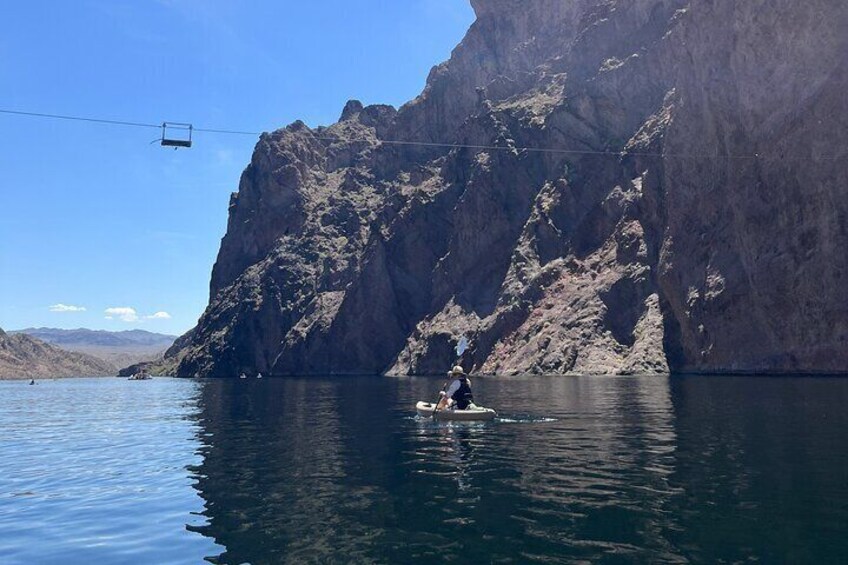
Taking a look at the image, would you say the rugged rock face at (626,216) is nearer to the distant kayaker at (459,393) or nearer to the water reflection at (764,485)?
the water reflection at (764,485)

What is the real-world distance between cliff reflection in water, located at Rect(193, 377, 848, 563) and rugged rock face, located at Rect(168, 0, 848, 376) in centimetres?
6002

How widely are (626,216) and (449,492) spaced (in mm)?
116063

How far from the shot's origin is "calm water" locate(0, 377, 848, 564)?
14.9 meters

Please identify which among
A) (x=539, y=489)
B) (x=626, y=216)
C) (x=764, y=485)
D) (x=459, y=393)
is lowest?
(x=539, y=489)

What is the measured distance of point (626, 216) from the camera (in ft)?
423

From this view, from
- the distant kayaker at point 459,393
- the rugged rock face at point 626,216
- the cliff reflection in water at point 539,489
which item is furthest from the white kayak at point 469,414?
the rugged rock face at point 626,216

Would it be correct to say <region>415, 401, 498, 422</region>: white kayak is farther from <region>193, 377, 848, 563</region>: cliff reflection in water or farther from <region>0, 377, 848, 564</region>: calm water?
<region>193, 377, 848, 563</region>: cliff reflection in water

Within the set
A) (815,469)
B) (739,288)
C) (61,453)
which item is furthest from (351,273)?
(815,469)

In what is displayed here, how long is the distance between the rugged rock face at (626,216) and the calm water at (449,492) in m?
58.5

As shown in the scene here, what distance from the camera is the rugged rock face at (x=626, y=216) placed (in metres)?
89.4

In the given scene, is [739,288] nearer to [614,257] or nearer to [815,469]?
[614,257]

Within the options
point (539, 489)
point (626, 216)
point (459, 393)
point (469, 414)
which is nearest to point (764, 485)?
point (539, 489)

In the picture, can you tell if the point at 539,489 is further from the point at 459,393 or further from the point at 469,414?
the point at 459,393

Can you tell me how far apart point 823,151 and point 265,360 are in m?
151
